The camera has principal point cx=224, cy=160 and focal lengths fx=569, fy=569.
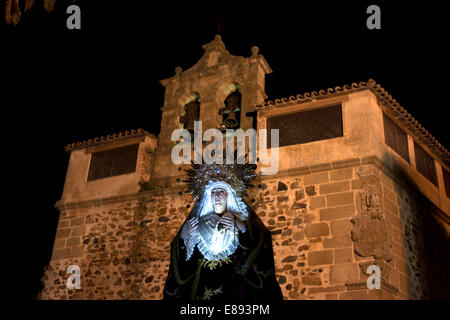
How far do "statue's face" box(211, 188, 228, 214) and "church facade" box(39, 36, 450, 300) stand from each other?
387cm

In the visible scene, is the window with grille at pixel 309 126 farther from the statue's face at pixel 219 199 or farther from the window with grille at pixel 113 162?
the statue's face at pixel 219 199

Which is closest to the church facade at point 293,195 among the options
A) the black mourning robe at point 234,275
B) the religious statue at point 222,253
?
the religious statue at point 222,253

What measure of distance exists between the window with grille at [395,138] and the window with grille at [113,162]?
5.84 metres

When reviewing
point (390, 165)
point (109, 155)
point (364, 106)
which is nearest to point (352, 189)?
point (390, 165)

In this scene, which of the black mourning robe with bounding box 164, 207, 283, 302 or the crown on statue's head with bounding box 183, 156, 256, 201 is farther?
the crown on statue's head with bounding box 183, 156, 256, 201

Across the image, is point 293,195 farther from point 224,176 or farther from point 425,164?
point 224,176

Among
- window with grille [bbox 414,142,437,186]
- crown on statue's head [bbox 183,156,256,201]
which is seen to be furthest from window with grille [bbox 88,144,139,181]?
window with grille [bbox 414,142,437,186]

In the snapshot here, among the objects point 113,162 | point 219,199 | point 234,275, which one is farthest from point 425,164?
point 234,275

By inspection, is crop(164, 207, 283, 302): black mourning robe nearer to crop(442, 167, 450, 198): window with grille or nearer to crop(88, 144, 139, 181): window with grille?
crop(88, 144, 139, 181): window with grille

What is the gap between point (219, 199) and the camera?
7.46 m

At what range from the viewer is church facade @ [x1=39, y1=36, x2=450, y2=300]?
35.1ft

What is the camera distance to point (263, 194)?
38.9 feet

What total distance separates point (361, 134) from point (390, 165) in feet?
2.88
